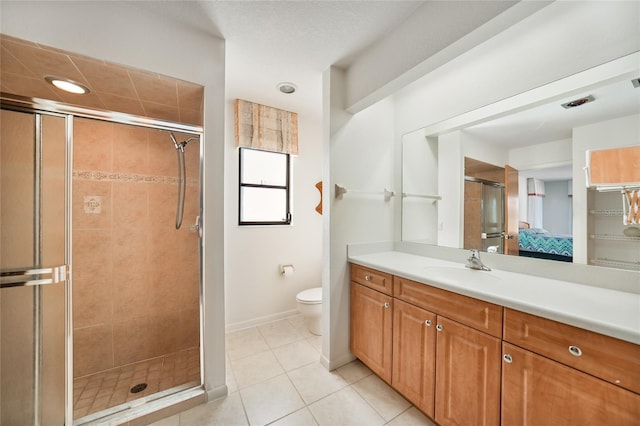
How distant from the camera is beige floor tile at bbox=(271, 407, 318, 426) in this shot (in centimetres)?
142

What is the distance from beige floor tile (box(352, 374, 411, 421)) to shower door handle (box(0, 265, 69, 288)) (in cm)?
201

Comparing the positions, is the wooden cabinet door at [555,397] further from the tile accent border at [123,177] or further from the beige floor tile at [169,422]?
the tile accent border at [123,177]

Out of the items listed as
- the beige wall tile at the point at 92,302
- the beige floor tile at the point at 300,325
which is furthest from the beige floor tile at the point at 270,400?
the beige wall tile at the point at 92,302

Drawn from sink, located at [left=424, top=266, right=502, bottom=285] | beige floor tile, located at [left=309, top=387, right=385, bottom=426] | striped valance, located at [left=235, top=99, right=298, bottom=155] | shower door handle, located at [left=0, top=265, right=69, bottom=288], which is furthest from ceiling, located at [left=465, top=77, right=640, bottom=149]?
shower door handle, located at [left=0, top=265, right=69, bottom=288]

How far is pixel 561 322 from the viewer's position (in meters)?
0.89

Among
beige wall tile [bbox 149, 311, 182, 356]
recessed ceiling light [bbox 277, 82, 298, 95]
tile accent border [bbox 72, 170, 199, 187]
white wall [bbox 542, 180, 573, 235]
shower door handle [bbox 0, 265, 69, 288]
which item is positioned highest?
recessed ceiling light [bbox 277, 82, 298, 95]

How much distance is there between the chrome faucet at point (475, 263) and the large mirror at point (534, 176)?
0.11 m

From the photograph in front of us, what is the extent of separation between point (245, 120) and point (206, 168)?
1.16m

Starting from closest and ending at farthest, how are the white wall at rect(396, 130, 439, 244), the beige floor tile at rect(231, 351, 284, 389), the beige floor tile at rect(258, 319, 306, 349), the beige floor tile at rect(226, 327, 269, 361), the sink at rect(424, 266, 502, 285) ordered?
1. the sink at rect(424, 266, 502, 285)
2. the beige floor tile at rect(231, 351, 284, 389)
3. the white wall at rect(396, 130, 439, 244)
4. the beige floor tile at rect(226, 327, 269, 361)
5. the beige floor tile at rect(258, 319, 306, 349)

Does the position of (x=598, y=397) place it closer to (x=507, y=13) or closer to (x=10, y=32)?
(x=507, y=13)

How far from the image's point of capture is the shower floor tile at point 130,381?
156cm

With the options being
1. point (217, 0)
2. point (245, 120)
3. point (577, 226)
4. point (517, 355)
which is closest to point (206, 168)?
point (217, 0)

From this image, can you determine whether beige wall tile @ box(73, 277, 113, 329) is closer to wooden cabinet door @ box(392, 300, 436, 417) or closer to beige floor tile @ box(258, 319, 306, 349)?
beige floor tile @ box(258, 319, 306, 349)

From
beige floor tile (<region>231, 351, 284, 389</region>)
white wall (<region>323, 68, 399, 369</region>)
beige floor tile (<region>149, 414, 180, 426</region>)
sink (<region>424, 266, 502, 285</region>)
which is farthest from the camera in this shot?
white wall (<region>323, 68, 399, 369</region>)
